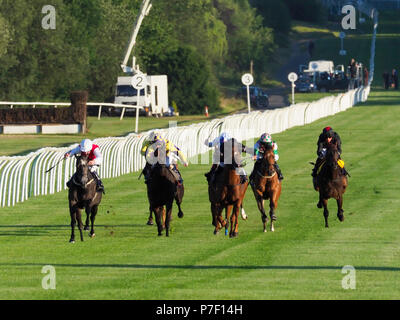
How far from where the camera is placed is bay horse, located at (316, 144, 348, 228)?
19.0 m

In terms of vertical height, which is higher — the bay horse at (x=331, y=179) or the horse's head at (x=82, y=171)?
the horse's head at (x=82, y=171)

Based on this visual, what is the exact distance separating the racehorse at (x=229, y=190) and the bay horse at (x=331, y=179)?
189cm

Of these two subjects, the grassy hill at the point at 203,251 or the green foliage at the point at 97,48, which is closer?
the grassy hill at the point at 203,251

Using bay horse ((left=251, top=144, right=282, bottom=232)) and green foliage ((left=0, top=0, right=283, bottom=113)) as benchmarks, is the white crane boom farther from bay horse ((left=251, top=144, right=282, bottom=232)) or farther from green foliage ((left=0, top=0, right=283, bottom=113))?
bay horse ((left=251, top=144, right=282, bottom=232))

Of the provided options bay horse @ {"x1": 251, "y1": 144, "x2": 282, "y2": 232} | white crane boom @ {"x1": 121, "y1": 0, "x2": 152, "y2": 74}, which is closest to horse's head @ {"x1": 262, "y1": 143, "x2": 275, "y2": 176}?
bay horse @ {"x1": 251, "y1": 144, "x2": 282, "y2": 232}

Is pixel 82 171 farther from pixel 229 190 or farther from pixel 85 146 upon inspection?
pixel 229 190

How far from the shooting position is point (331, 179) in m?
19.2

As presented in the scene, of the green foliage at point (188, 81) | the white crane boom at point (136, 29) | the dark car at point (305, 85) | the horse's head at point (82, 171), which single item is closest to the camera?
the horse's head at point (82, 171)

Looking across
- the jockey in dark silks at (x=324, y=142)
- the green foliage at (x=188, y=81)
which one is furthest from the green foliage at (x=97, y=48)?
the jockey in dark silks at (x=324, y=142)

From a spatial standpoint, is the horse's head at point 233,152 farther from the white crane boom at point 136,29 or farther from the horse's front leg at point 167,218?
the white crane boom at point 136,29

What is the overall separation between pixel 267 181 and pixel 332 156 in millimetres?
1223

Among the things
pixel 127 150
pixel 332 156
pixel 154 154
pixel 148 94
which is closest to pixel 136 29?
pixel 148 94

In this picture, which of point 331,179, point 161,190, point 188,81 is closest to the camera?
point 161,190

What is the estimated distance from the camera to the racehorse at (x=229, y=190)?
1741 centimetres
